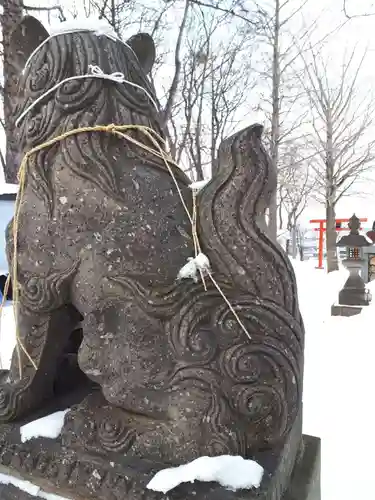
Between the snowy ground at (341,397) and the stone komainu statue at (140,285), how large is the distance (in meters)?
1.11

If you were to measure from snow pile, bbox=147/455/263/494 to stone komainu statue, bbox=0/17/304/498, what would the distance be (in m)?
0.03

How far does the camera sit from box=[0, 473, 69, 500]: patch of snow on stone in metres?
0.96

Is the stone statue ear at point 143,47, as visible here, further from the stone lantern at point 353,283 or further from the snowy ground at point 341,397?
the stone lantern at point 353,283

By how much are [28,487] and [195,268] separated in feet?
2.12

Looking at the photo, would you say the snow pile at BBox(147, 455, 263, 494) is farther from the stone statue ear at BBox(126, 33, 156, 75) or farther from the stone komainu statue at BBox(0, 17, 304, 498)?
the stone statue ear at BBox(126, 33, 156, 75)

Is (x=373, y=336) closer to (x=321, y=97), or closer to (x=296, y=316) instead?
(x=296, y=316)

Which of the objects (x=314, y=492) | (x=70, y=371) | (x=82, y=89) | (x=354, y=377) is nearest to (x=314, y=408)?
(x=354, y=377)

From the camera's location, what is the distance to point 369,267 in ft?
27.2

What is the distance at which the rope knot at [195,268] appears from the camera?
0.97 meters

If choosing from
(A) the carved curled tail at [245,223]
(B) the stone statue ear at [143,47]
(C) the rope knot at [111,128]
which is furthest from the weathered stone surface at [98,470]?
(B) the stone statue ear at [143,47]

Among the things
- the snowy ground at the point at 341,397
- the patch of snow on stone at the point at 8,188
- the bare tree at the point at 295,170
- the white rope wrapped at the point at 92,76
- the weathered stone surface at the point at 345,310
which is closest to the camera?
the white rope wrapped at the point at 92,76

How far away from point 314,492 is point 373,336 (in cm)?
312

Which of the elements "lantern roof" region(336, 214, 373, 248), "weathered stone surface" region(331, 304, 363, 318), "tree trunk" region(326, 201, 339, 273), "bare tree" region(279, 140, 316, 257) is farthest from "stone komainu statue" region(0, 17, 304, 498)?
"tree trunk" region(326, 201, 339, 273)

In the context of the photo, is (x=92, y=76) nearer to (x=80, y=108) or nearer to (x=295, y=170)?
(x=80, y=108)
